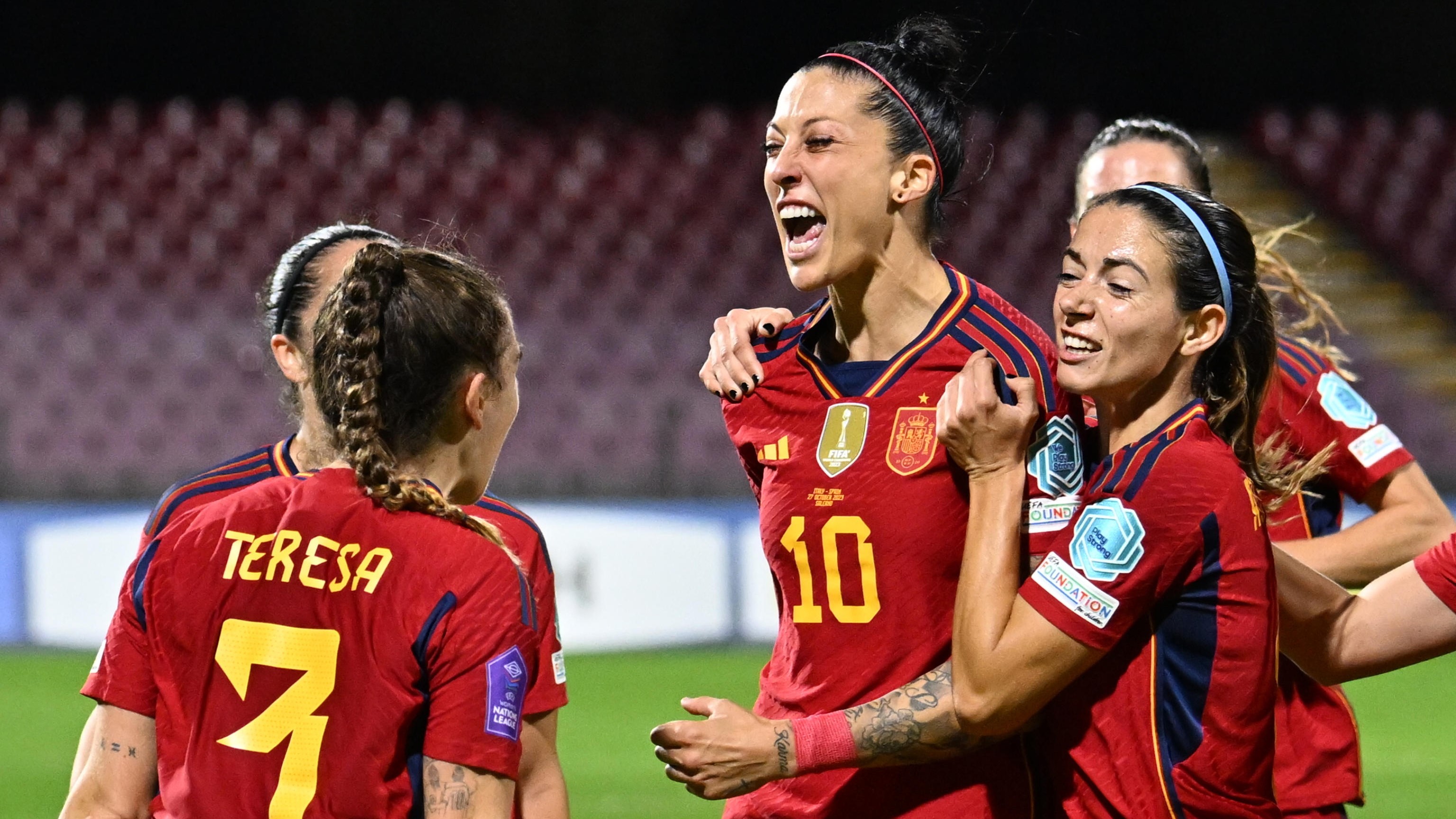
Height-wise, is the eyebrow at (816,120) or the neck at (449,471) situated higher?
the eyebrow at (816,120)

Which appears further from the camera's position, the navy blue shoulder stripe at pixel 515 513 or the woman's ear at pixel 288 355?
the woman's ear at pixel 288 355

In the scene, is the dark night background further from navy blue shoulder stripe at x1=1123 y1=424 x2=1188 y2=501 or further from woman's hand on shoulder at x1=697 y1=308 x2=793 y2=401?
navy blue shoulder stripe at x1=1123 y1=424 x2=1188 y2=501

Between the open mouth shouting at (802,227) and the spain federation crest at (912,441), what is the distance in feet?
1.16

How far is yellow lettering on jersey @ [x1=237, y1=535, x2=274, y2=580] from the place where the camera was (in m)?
1.94

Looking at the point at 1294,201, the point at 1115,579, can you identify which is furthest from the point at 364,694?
the point at 1294,201

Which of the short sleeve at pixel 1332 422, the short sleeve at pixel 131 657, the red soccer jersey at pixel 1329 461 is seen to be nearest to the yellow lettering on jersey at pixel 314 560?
the short sleeve at pixel 131 657

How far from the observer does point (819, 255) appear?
8.71ft

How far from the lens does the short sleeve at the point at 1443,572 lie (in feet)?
8.57

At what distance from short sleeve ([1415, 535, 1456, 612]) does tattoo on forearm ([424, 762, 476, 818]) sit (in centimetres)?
168

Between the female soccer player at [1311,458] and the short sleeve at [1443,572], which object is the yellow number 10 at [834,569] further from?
the short sleeve at [1443,572]

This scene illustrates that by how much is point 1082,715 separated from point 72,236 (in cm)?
1091

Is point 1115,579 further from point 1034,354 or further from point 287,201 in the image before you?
point 287,201

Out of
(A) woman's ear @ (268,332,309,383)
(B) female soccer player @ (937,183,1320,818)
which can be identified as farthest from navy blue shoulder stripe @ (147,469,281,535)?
(B) female soccer player @ (937,183,1320,818)

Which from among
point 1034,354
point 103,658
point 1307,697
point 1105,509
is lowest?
point 1307,697
